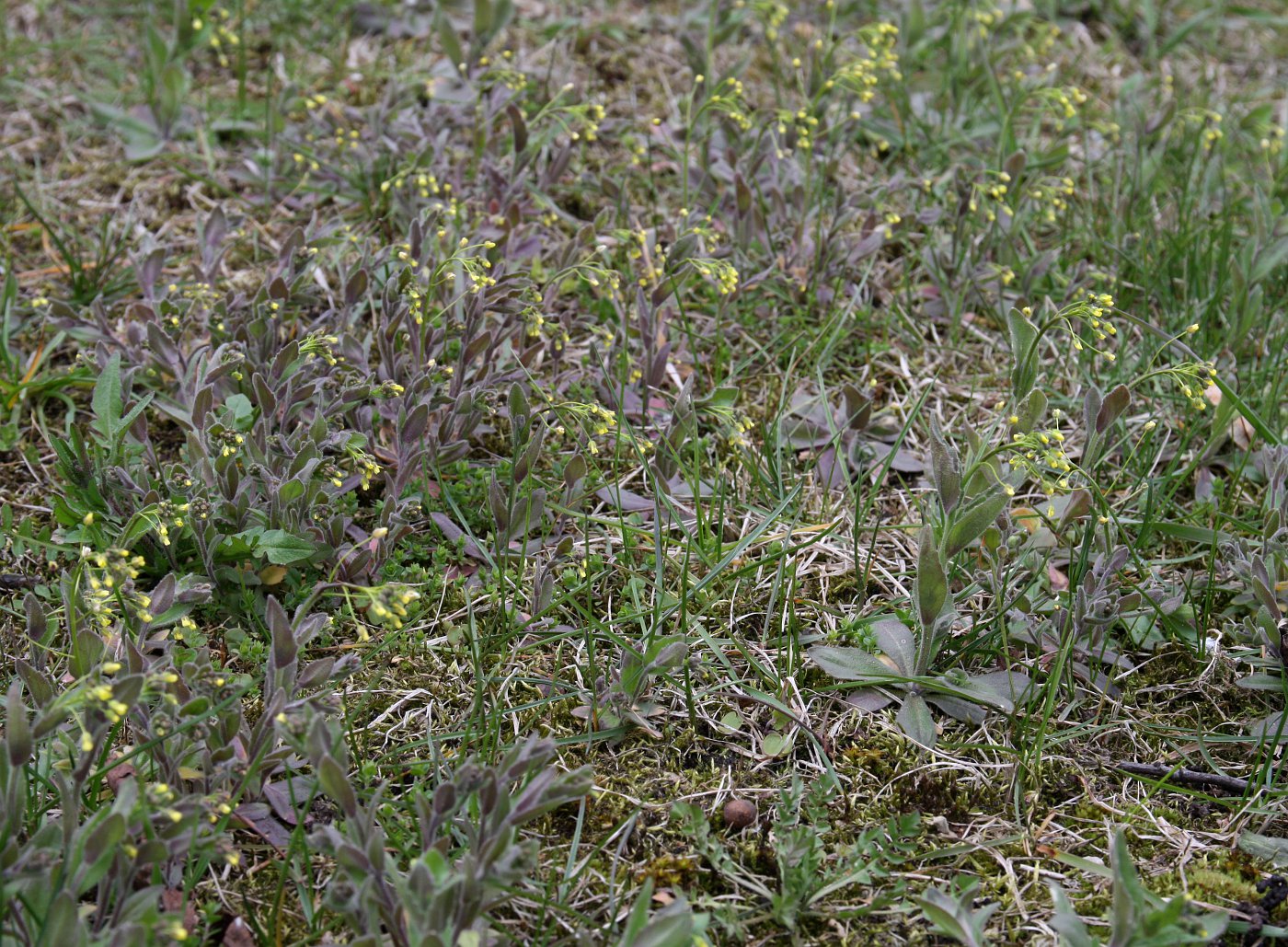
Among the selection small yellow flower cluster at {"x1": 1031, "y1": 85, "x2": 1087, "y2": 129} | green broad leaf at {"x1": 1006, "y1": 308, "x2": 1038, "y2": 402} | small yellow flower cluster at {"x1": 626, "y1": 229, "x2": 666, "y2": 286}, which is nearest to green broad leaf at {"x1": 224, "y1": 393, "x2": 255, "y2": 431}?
small yellow flower cluster at {"x1": 626, "y1": 229, "x2": 666, "y2": 286}

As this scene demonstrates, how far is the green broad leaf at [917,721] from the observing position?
2574 mm

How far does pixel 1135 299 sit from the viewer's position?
12.3 ft

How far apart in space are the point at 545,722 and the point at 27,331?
2.14 metres

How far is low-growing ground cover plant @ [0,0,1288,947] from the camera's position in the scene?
2.25 m

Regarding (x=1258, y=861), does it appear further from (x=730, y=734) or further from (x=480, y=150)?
(x=480, y=150)

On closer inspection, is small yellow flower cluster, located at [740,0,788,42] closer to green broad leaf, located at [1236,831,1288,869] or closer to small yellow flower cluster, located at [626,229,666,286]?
small yellow flower cluster, located at [626,229,666,286]

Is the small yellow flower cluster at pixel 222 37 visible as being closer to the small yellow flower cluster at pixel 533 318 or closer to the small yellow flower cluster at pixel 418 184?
the small yellow flower cluster at pixel 418 184

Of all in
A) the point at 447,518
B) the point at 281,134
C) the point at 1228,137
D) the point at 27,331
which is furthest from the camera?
the point at 1228,137

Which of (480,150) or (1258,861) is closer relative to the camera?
(1258,861)

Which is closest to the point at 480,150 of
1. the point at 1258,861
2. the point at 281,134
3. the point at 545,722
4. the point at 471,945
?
the point at 281,134

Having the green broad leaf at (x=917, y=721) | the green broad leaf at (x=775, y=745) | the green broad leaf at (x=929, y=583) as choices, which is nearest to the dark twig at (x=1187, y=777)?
the green broad leaf at (x=917, y=721)

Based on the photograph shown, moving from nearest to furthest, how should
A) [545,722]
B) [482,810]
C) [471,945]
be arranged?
1. [471,945]
2. [482,810]
3. [545,722]

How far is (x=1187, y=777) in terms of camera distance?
2.53 meters

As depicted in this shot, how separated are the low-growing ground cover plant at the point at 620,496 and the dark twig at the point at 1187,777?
0.5 inches
